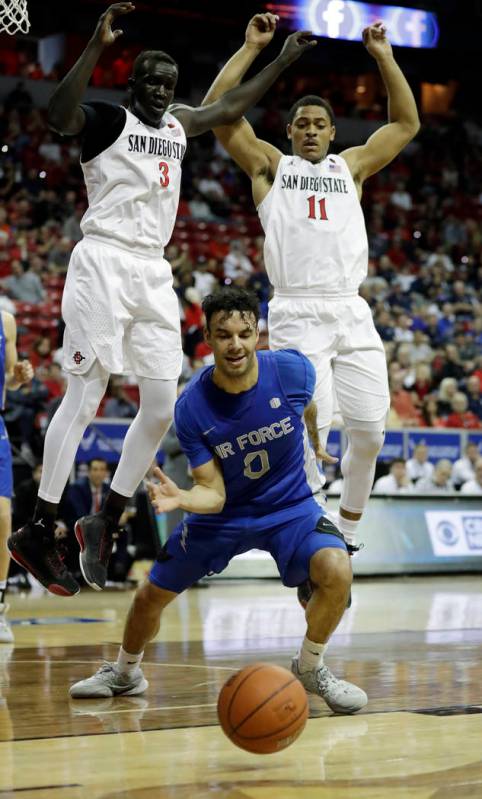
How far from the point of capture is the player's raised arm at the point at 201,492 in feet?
14.4

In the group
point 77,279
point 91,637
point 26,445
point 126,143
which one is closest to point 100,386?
point 77,279

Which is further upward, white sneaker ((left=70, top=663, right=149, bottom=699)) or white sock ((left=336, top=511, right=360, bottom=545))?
white sneaker ((left=70, top=663, right=149, bottom=699))

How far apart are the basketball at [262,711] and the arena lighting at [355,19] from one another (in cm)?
1773

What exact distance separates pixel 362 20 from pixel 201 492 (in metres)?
17.4

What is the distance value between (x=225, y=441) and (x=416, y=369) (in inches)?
511

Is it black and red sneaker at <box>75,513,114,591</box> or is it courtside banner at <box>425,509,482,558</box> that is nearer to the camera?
black and red sneaker at <box>75,513,114,591</box>

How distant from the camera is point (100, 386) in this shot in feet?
20.3

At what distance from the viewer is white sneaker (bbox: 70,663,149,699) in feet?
17.9

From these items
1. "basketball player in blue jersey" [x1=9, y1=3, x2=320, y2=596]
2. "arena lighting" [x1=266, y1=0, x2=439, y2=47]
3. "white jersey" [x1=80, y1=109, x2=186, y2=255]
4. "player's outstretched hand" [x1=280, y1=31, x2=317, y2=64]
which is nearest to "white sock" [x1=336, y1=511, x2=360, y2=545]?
"basketball player in blue jersey" [x1=9, y1=3, x2=320, y2=596]

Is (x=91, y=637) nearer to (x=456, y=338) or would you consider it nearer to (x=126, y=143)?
(x=126, y=143)

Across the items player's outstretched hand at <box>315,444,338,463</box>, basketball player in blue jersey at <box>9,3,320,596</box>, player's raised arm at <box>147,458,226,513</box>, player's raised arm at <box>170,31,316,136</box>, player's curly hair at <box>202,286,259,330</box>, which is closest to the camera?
player's raised arm at <box>147,458,226,513</box>

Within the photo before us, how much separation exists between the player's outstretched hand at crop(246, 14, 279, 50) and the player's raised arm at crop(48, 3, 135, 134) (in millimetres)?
1320

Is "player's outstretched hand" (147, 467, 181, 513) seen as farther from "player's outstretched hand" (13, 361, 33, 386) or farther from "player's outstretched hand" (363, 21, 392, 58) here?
"player's outstretched hand" (363, 21, 392, 58)

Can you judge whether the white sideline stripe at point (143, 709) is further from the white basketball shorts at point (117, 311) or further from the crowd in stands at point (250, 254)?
the crowd in stands at point (250, 254)
